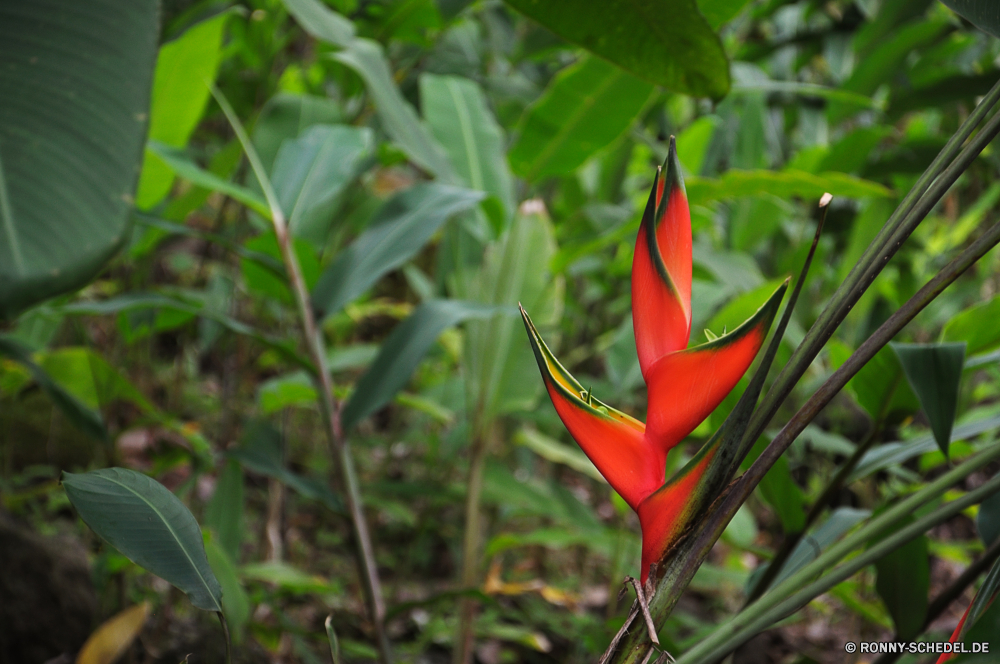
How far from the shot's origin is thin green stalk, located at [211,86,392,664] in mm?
606

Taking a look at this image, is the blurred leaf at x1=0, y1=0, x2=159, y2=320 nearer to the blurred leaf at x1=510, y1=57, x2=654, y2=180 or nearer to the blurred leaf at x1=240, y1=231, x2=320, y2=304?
the blurred leaf at x1=240, y1=231, x2=320, y2=304

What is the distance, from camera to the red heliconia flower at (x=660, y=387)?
0.25 m

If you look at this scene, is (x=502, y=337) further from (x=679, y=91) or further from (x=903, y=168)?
(x=903, y=168)

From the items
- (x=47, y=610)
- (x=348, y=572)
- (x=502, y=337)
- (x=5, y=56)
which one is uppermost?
(x=5, y=56)

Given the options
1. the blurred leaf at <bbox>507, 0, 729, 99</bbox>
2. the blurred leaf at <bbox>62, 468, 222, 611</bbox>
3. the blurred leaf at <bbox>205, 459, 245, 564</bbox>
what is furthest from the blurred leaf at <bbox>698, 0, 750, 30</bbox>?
the blurred leaf at <bbox>205, 459, 245, 564</bbox>

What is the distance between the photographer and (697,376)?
0.24 meters

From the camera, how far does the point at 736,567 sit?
1245 mm

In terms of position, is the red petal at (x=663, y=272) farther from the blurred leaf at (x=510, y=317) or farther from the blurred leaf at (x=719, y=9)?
the blurred leaf at (x=510, y=317)

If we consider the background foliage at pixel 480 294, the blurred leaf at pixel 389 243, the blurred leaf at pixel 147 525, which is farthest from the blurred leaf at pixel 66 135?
the blurred leaf at pixel 389 243

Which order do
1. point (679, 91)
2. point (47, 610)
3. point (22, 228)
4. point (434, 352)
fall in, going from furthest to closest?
point (434, 352)
point (47, 610)
point (679, 91)
point (22, 228)

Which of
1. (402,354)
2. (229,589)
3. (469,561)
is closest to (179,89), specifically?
(402,354)

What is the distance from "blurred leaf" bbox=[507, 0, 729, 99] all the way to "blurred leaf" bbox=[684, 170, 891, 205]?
0.34m

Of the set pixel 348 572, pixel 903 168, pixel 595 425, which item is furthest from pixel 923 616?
pixel 348 572

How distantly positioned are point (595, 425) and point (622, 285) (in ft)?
3.64
